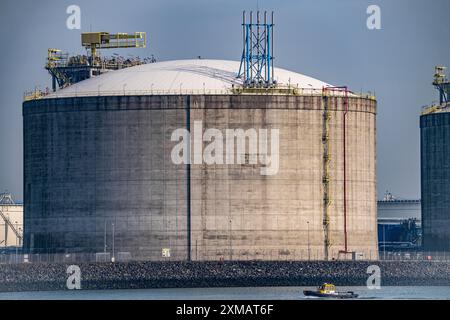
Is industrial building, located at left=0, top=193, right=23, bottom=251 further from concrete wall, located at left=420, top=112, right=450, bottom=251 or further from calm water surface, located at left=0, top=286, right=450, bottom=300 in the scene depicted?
calm water surface, located at left=0, top=286, right=450, bottom=300

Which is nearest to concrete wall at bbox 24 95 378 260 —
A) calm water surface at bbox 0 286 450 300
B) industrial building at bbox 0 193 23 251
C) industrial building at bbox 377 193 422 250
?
calm water surface at bbox 0 286 450 300

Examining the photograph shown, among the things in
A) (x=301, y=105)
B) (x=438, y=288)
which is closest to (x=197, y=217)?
(x=301, y=105)

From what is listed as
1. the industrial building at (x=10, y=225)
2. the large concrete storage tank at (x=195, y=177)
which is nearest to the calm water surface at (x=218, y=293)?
the large concrete storage tank at (x=195, y=177)

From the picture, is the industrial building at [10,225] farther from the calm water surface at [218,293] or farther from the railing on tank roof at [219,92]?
the calm water surface at [218,293]

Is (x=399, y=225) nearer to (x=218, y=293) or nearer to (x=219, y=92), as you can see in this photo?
(x=219, y=92)
